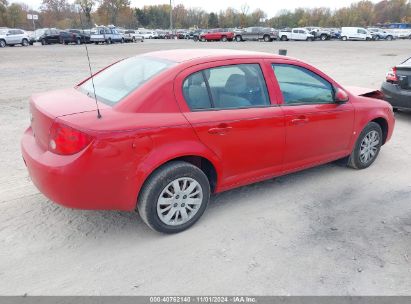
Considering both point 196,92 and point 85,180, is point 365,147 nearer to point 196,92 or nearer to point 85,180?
point 196,92

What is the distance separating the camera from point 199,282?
2.95m

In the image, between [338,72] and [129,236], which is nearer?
[129,236]

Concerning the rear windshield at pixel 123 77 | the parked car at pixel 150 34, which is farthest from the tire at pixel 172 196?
the parked car at pixel 150 34

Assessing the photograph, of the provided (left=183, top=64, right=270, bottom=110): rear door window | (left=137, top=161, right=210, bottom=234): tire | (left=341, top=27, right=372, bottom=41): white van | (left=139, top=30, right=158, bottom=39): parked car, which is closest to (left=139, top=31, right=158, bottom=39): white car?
(left=139, top=30, right=158, bottom=39): parked car

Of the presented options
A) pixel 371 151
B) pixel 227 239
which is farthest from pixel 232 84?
pixel 371 151

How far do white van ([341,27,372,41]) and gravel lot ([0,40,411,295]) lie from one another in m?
50.9

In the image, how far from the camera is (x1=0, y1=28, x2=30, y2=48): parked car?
112ft

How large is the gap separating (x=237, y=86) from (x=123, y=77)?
1145mm

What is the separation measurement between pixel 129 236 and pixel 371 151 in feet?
11.6

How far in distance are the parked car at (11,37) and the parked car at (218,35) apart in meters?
21.3

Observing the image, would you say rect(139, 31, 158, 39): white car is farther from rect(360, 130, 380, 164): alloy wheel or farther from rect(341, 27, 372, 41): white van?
rect(360, 130, 380, 164): alloy wheel

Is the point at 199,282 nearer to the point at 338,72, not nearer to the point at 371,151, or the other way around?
the point at 371,151

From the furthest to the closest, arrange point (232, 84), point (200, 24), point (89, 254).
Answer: point (200, 24), point (232, 84), point (89, 254)

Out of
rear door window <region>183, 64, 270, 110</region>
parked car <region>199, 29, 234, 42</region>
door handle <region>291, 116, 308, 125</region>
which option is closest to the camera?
rear door window <region>183, 64, 270, 110</region>
